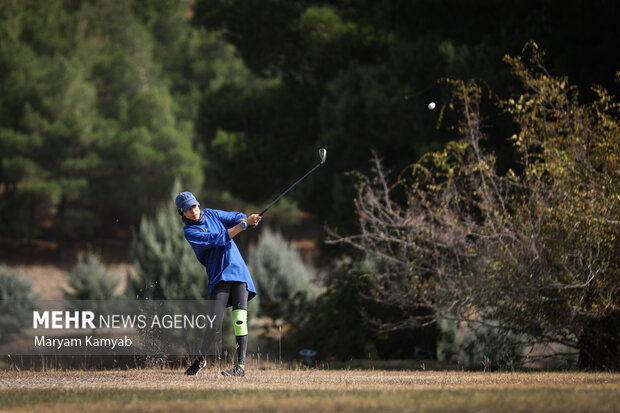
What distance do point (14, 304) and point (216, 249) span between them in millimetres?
19885

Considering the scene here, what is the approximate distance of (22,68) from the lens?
43.7m

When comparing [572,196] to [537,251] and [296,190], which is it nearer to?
[537,251]

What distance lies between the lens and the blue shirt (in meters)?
9.95

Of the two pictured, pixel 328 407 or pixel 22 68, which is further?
pixel 22 68

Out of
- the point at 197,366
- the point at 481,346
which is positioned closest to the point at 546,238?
the point at 481,346

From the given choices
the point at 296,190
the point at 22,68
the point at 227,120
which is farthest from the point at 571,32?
the point at 22,68

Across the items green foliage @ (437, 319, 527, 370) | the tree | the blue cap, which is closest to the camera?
the blue cap

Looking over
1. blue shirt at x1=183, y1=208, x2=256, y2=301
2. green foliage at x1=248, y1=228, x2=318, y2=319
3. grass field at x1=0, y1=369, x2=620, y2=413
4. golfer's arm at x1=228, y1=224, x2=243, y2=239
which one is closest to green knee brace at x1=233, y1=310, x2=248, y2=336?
→ blue shirt at x1=183, y1=208, x2=256, y2=301

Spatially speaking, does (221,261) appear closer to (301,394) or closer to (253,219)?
(253,219)

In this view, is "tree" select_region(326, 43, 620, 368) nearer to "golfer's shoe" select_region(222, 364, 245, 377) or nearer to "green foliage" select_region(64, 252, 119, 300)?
"golfer's shoe" select_region(222, 364, 245, 377)

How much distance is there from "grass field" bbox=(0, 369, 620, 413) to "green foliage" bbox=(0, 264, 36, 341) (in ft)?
61.2

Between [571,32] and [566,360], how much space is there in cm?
638

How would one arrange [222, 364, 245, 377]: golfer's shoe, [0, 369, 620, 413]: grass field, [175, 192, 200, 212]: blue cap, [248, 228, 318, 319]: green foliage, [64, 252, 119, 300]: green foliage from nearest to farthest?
[0, 369, 620, 413]: grass field → [175, 192, 200, 212]: blue cap → [222, 364, 245, 377]: golfer's shoe → [64, 252, 119, 300]: green foliage → [248, 228, 318, 319]: green foliage

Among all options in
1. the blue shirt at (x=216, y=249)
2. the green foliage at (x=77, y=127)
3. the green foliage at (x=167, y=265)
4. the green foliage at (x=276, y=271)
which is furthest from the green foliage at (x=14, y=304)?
the blue shirt at (x=216, y=249)
